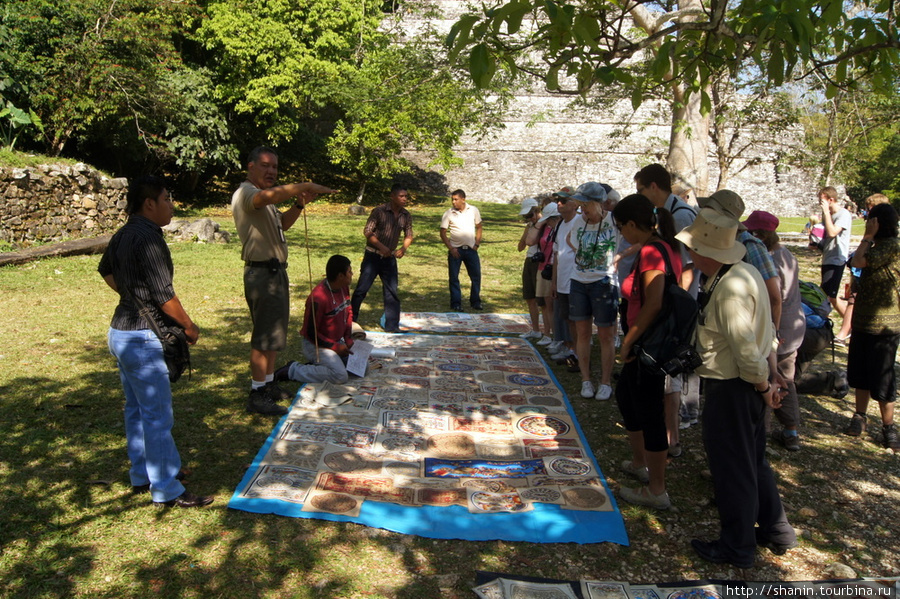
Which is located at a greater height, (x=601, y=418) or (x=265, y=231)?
(x=265, y=231)

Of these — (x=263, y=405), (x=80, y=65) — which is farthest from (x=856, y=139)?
(x=263, y=405)

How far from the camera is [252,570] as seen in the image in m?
3.25

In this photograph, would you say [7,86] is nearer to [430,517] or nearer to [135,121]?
[135,121]

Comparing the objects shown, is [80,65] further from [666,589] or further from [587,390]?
[666,589]

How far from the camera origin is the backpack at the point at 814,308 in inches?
208

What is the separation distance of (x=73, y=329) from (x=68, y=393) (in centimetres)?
214

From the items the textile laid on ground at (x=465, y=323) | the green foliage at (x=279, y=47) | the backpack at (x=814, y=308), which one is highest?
the green foliage at (x=279, y=47)

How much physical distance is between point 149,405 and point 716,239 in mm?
3008

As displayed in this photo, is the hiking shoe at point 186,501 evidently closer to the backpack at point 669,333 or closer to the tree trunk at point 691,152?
the backpack at point 669,333

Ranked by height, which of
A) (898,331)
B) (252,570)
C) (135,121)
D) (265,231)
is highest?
(135,121)

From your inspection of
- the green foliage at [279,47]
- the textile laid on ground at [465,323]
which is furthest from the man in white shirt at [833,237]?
the green foliage at [279,47]

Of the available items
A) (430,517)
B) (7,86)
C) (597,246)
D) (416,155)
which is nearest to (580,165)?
(416,155)

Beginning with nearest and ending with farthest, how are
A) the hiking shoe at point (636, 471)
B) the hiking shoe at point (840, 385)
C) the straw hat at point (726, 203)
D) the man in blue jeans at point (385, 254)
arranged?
the straw hat at point (726, 203), the hiking shoe at point (636, 471), the hiking shoe at point (840, 385), the man in blue jeans at point (385, 254)

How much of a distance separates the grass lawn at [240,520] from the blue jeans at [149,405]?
218 millimetres
